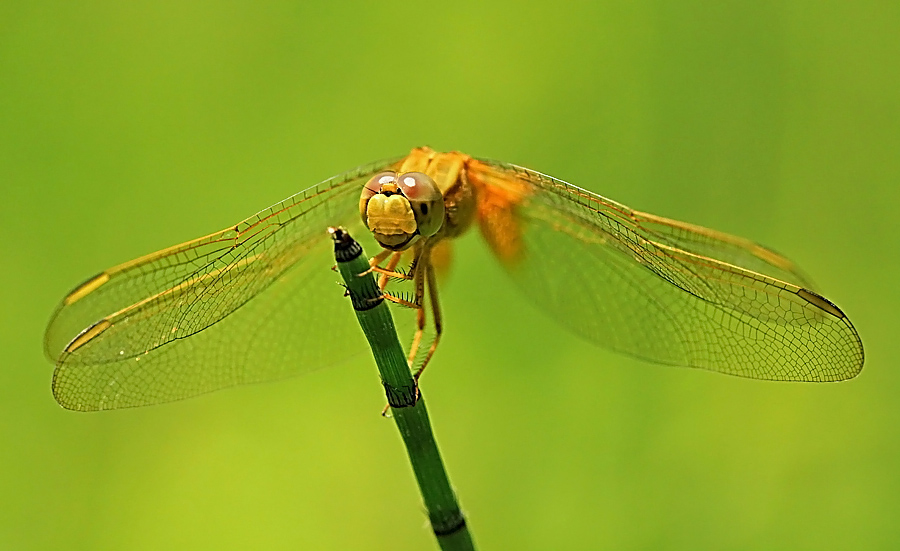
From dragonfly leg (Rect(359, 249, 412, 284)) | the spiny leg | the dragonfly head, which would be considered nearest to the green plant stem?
dragonfly leg (Rect(359, 249, 412, 284))

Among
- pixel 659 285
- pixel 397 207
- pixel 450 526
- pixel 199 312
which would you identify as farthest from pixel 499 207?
pixel 450 526

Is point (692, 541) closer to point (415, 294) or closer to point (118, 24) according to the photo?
point (415, 294)

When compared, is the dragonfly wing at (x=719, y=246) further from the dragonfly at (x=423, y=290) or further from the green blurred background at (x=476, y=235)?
the green blurred background at (x=476, y=235)

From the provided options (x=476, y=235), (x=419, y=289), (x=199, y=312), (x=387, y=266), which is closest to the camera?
(x=199, y=312)

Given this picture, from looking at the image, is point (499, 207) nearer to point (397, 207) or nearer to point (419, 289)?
point (419, 289)

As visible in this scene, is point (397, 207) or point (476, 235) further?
point (476, 235)
